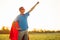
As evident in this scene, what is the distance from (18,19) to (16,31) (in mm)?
252

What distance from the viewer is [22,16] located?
6035 mm

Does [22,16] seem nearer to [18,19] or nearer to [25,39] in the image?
[18,19]

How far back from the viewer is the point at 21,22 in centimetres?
600

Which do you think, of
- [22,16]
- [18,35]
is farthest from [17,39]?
[22,16]

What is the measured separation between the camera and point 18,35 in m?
6.06

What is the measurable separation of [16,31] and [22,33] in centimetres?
14

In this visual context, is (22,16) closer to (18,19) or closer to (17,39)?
(18,19)

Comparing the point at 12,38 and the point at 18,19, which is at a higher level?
the point at 18,19

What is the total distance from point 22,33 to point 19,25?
17 cm

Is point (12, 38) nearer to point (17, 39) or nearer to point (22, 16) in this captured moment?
point (17, 39)

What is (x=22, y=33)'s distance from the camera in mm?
6016

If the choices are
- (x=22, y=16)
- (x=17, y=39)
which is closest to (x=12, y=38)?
(x=17, y=39)

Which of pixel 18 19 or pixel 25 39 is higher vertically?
pixel 18 19

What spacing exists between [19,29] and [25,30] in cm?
13
